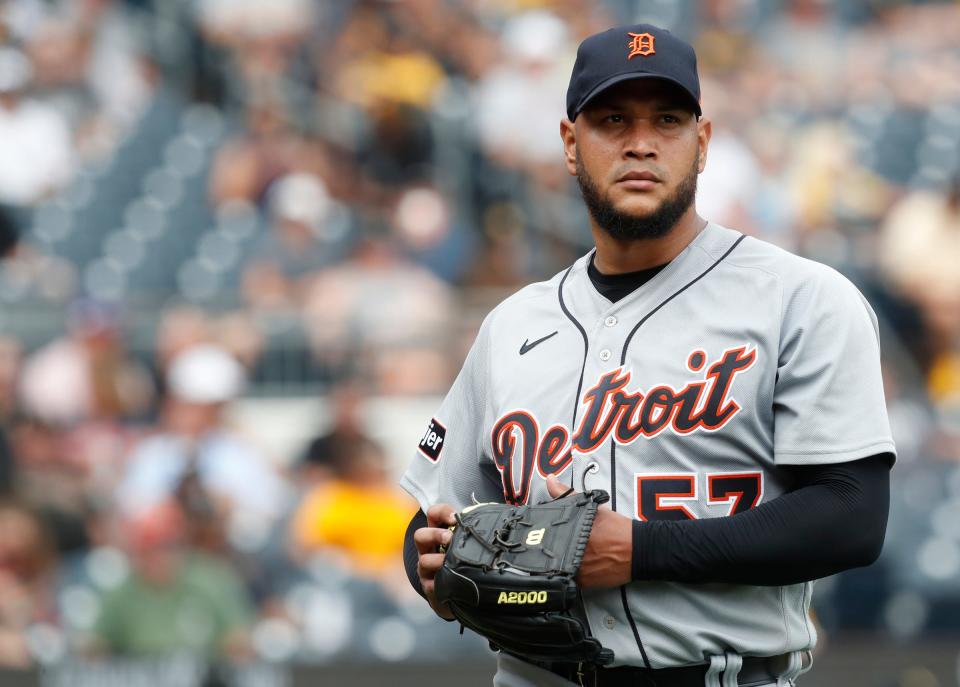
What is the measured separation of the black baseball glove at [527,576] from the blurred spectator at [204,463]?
3.94 m

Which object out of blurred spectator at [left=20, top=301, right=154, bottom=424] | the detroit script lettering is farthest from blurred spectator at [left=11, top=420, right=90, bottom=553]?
the detroit script lettering

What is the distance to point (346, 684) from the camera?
18.0ft

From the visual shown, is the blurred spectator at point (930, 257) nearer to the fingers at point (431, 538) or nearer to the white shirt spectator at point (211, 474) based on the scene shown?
the white shirt spectator at point (211, 474)

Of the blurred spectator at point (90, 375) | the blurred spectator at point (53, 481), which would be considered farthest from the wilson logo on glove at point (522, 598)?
the blurred spectator at point (90, 375)

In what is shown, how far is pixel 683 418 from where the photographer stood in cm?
204

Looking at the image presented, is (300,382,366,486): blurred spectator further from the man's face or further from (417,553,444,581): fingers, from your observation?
the man's face

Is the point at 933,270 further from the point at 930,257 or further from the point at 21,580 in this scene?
the point at 21,580

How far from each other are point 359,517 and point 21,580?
1.41m

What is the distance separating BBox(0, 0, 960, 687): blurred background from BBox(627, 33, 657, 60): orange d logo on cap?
3.79m

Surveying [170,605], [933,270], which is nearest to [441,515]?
[170,605]

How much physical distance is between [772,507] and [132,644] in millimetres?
4144

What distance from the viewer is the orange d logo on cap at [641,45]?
208cm

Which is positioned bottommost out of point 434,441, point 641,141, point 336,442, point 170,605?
point 170,605

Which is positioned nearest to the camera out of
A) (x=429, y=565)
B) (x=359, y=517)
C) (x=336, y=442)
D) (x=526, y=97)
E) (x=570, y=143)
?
(x=429, y=565)
